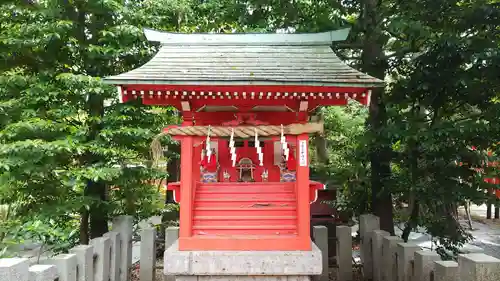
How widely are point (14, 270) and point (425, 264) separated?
523 centimetres

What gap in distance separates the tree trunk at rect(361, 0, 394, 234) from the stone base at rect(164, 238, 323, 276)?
2876 mm

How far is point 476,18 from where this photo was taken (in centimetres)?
636

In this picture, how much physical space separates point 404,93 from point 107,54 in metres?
6.27

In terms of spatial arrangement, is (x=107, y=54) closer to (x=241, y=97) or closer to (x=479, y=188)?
(x=241, y=97)

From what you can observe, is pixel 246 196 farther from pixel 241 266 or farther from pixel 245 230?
pixel 241 266

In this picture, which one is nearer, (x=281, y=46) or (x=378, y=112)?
(x=281, y=46)

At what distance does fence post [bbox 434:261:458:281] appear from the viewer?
4242 mm

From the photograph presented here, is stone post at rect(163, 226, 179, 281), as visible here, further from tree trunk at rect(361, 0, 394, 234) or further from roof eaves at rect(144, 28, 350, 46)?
tree trunk at rect(361, 0, 394, 234)

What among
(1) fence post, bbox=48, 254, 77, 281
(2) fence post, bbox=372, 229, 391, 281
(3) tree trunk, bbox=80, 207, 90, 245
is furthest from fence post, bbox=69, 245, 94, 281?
(2) fence post, bbox=372, 229, 391, 281

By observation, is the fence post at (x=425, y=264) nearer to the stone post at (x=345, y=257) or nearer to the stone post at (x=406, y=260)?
the stone post at (x=406, y=260)

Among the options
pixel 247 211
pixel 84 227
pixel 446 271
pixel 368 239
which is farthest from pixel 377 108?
pixel 84 227

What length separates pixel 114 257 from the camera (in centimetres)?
675

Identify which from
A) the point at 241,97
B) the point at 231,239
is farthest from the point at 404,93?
the point at 231,239

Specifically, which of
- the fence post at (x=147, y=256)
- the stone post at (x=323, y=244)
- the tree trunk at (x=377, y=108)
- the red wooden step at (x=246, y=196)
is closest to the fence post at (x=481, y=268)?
the red wooden step at (x=246, y=196)
